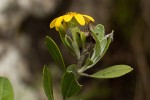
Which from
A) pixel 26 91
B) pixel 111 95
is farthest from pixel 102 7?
pixel 26 91

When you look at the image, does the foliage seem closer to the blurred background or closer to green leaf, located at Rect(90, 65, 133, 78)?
green leaf, located at Rect(90, 65, 133, 78)

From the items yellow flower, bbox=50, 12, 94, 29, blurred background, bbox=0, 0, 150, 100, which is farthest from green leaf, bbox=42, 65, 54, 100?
blurred background, bbox=0, 0, 150, 100

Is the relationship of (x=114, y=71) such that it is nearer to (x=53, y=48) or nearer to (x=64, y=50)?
(x=53, y=48)

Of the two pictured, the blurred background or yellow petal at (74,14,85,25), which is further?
the blurred background

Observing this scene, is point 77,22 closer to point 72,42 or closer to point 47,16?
point 72,42

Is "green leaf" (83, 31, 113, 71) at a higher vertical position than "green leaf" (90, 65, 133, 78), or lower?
higher

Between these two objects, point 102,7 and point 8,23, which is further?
point 102,7

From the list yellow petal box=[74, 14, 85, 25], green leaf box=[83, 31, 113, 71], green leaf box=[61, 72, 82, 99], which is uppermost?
yellow petal box=[74, 14, 85, 25]

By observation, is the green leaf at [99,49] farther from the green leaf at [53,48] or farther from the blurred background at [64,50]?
the blurred background at [64,50]
